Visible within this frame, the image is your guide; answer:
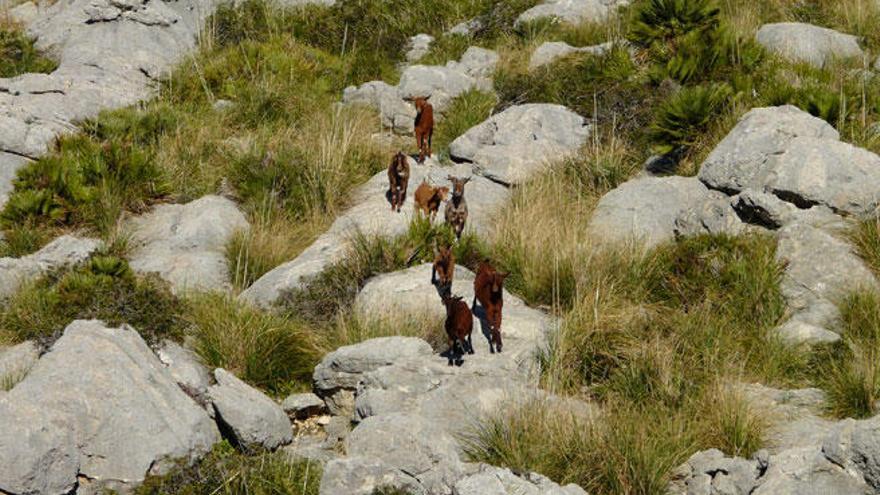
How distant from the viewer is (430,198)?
9898 millimetres

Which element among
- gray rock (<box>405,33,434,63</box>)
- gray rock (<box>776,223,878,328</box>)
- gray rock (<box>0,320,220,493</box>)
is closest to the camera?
gray rock (<box>0,320,220,493</box>)

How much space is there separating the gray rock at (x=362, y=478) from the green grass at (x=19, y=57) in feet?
35.6

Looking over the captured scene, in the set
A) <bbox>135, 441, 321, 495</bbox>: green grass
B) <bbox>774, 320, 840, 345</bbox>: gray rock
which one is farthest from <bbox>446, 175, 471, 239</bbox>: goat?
<bbox>135, 441, 321, 495</bbox>: green grass

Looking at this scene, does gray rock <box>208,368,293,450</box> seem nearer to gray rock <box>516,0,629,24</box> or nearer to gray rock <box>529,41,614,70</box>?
gray rock <box>529,41,614,70</box>

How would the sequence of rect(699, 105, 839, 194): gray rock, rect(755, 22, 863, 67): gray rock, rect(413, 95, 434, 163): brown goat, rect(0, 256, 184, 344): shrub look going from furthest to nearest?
1. rect(755, 22, 863, 67): gray rock
2. rect(413, 95, 434, 163): brown goat
3. rect(699, 105, 839, 194): gray rock
4. rect(0, 256, 184, 344): shrub

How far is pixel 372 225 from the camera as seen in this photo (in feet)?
33.0

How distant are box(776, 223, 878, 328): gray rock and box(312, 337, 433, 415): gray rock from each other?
319 cm

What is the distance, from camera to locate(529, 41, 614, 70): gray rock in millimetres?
14297

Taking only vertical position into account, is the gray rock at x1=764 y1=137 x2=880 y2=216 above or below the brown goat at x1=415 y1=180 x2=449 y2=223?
above

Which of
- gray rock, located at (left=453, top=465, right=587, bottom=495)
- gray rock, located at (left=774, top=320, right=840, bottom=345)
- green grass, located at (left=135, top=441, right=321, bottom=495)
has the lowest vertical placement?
gray rock, located at (left=774, top=320, right=840, bottom=345)

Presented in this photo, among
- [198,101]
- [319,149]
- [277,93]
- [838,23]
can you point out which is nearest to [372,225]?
[319,149]

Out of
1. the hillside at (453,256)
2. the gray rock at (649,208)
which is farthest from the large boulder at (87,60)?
the gray rock at (649,208)

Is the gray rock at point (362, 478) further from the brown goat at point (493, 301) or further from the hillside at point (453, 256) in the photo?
the brown goat at point (493, 301)

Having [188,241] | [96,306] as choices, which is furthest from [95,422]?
[188,241]
